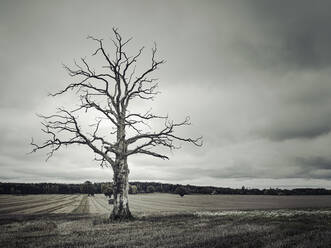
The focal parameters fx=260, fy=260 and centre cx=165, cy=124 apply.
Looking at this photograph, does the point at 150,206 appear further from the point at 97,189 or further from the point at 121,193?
the point at 97,189

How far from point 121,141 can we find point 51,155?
5.65 m

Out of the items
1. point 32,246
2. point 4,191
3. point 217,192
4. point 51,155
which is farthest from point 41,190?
point 32,246

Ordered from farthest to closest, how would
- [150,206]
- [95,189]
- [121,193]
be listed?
[95,189], [150,206], [121,193]

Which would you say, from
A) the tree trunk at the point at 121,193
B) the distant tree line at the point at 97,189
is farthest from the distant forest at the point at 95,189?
the tree trunk at the point at 121,193

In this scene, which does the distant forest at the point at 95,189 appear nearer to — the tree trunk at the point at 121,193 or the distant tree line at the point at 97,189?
the distant tree line at the point at 97,189

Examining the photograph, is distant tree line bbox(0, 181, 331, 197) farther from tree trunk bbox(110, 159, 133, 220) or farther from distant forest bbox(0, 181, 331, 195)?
tree trunk bbox(110, 159, 133, 220)

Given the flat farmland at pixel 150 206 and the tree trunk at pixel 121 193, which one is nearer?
the tree trunk at pixel 121 193

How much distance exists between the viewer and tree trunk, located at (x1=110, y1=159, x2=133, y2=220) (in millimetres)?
20312

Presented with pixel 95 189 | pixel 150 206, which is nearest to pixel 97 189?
pixel 95 189

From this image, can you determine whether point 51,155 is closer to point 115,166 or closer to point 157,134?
point 115,166

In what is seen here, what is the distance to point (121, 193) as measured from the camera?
20938mm

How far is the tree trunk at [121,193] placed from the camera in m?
20.3

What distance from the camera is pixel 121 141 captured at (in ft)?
72.3

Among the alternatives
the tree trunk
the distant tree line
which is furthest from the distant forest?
the tree trunk
